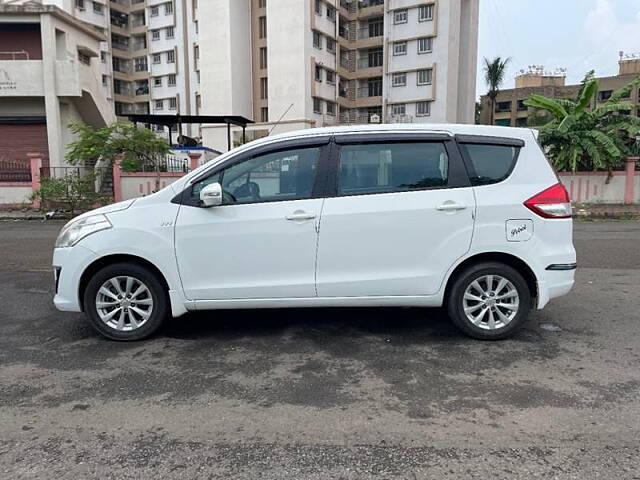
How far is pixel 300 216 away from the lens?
4.53 metres

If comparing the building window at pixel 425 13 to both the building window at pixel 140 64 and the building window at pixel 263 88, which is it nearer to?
the building window at pixel 263 88

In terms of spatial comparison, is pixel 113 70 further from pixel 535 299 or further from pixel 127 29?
pixel 535 299

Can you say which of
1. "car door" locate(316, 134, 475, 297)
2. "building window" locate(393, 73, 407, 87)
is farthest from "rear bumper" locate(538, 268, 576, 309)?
"building window" locate(393, 73, 407, 87)

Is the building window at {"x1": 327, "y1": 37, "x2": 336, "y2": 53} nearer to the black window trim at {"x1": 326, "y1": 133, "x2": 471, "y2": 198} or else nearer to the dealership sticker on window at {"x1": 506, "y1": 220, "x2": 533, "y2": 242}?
the black window trim at {"x1": 326, "y1": 133, "x2": 471, "y2": 198}

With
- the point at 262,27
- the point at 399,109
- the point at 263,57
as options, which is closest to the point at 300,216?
the point at 399,109

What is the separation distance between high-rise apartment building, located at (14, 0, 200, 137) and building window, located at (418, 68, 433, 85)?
858 inches

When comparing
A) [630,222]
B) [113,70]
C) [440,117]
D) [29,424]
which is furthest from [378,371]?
[113,70]

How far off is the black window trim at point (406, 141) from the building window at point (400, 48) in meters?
40.8

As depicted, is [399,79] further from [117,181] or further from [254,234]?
[254,234]

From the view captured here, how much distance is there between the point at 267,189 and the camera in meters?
4.67

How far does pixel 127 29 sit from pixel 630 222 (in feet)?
192

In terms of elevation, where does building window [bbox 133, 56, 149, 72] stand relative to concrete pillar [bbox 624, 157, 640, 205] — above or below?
above

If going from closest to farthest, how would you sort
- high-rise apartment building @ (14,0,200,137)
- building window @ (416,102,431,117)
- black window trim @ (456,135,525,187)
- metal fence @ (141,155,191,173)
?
black window trim @ (456,135,525,187)
metal fence @ (141,155,191,173)
building window @ (416,102,431,117)
high-rise apartment building @ (14,0,200,137)

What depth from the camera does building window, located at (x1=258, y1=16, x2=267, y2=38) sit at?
4331cm
